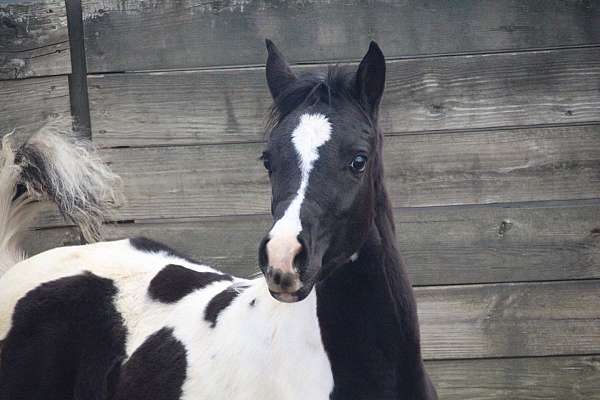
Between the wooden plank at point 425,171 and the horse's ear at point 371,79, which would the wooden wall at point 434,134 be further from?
the horse's ear at point 371,79

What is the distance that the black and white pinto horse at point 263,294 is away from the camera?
112 inches

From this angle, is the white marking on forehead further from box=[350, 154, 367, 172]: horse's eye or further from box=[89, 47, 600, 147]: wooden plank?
box=[89, 47, 600, 147]: wooden plank

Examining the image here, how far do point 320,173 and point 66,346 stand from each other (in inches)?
54.6

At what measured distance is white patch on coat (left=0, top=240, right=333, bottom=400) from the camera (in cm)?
300

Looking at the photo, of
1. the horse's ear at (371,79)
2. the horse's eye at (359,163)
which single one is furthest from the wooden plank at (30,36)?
the horse's eye at (359,163)

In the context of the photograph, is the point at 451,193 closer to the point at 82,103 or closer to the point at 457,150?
the point at 457,150

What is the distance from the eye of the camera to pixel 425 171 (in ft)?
15.1

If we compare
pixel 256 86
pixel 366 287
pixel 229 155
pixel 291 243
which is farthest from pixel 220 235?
pixel 291 243

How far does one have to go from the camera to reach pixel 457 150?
4.60 m

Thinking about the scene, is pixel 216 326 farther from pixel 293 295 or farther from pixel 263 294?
pixel 293 295

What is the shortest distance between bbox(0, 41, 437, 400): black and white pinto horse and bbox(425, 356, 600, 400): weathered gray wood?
155cm

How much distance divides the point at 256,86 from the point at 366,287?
1833 millimetres

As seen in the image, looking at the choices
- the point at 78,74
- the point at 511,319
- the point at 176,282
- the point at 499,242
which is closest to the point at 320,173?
the point at 176,282

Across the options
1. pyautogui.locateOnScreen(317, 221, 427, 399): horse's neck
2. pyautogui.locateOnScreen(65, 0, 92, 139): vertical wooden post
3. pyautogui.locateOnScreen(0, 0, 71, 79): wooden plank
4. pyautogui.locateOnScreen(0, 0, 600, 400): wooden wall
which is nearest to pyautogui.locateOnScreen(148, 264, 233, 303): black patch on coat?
pyautogui.locateOnScreen(317, 221, 427, 399): horse's neck
